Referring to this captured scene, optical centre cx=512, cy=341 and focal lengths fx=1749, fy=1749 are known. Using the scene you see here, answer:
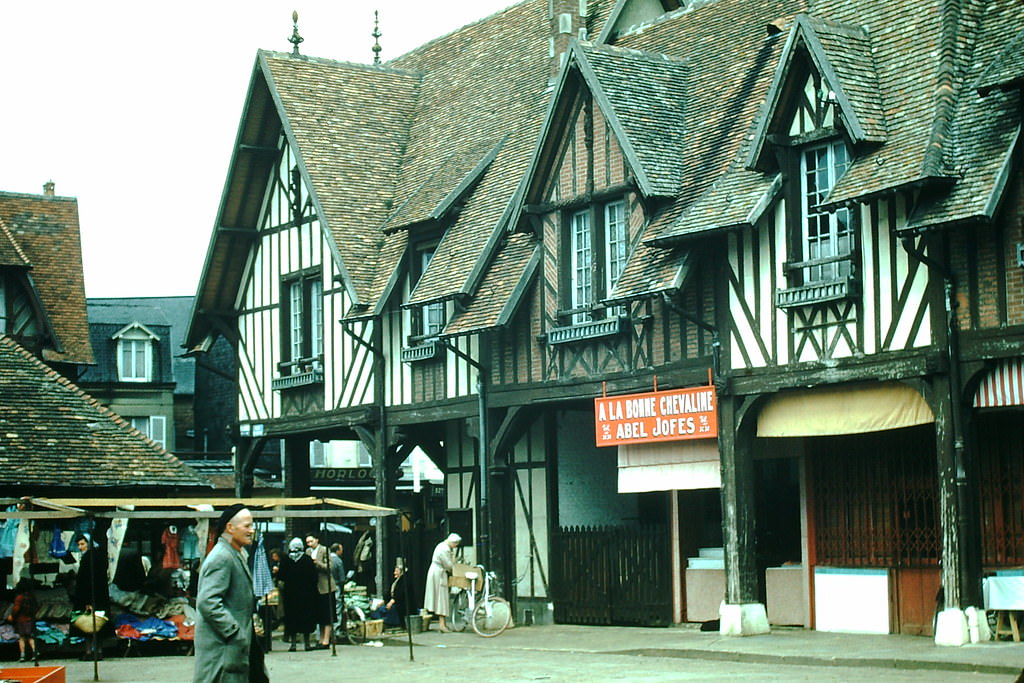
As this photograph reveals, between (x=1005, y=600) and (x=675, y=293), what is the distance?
5363 mm

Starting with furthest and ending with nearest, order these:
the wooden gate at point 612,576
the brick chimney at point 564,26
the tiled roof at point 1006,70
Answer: the brick chimney at point 564,26, the wooden gate at point 612,576, the tiled roof at point 1006,70

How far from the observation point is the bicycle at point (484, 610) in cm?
2405

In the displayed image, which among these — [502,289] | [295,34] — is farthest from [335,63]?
[502,289]

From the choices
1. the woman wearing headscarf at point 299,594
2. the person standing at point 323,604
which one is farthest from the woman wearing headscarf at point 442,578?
the woman wearing headscarf at point 299,594

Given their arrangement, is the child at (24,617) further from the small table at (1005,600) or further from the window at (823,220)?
the small table at (1005,600)

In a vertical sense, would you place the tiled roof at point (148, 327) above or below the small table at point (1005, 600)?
above

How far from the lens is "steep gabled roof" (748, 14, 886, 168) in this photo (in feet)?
62.5

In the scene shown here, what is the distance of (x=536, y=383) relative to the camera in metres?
24.6

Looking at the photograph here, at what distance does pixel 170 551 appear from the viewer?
24953 mm

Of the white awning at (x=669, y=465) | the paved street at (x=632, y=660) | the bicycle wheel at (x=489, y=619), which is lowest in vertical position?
the paved street at (x=632, y=660)

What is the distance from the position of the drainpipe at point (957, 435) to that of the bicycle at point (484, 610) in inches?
308

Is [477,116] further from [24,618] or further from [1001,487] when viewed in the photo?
[1001,487]

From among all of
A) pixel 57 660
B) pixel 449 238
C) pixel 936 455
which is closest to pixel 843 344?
pixel 936 455

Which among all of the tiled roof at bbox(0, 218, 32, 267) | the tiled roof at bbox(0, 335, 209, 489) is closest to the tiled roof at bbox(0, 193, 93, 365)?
the tiled roof at bbox(0, 218, 32, 267)
